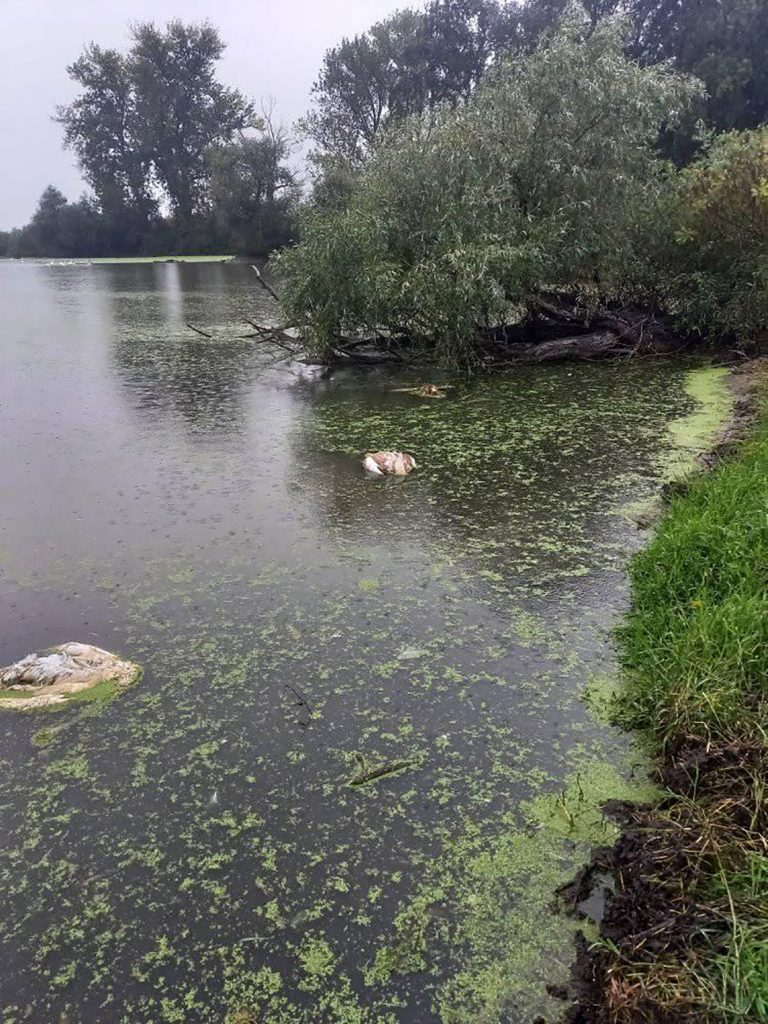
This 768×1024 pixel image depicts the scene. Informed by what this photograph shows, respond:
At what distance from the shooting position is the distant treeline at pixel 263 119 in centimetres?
1778

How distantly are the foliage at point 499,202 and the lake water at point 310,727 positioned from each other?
2199 mm

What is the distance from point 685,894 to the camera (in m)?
1.54

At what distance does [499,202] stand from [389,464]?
363cm

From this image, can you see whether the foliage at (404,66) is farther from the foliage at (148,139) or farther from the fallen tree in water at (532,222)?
the fallen tree in water at (532,222)

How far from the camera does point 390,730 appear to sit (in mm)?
2213

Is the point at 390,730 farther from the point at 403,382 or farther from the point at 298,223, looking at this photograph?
the point at 298,223

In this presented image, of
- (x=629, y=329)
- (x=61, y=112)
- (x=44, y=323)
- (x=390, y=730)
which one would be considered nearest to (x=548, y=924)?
(x=390, y=730)

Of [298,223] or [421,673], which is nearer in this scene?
[421,673]

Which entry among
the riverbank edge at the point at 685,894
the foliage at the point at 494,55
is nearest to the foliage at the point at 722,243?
the riverbank edge at the point at 685,894

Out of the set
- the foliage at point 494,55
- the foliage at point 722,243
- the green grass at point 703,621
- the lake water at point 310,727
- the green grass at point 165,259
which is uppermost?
the foliage at point 494,55

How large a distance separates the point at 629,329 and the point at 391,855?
7262mm

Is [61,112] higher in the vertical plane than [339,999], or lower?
higher

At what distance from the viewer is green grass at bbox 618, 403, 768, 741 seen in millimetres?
2107

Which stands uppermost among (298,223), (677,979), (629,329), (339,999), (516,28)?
(516,28)
